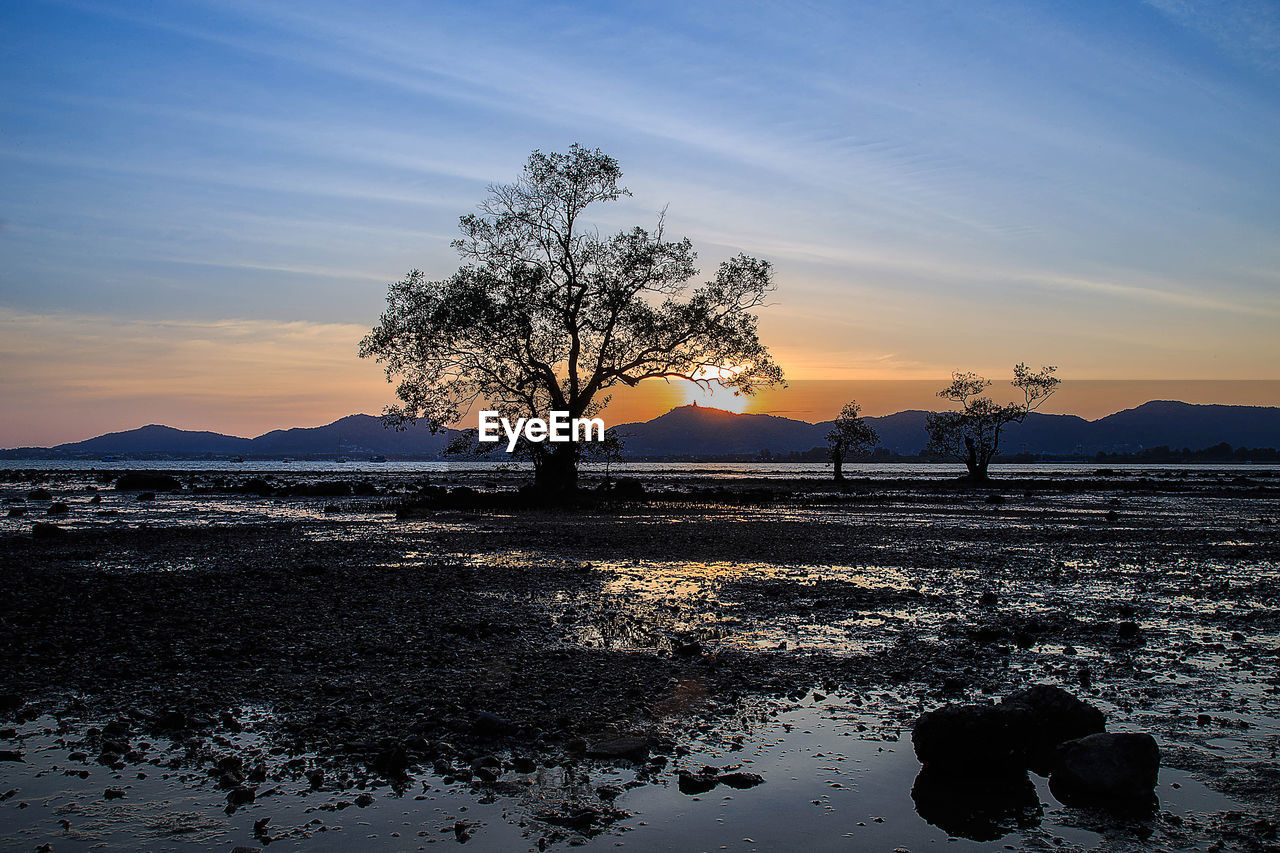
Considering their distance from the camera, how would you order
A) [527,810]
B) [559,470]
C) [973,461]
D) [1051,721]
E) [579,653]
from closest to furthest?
1. [527,810]
2. [1051,721]
3. [579,653]
4. [559,470]
5. [973,461]

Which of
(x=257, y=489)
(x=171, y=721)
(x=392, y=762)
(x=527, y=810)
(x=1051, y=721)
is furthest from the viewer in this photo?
(x=257, y=489)

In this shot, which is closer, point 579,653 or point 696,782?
point 696,782

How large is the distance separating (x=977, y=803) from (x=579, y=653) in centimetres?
481

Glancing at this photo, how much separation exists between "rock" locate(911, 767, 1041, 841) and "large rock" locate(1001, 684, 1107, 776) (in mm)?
313

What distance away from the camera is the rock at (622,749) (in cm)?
626

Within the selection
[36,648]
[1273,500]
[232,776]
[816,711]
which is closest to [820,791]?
[816,711]

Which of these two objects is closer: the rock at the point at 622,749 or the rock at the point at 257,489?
the rock at the point at 622,749

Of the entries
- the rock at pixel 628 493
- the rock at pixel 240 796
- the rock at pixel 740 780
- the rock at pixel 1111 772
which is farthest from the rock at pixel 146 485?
the rock at pixel 1111 772

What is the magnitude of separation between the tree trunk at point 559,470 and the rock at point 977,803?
3800 cm

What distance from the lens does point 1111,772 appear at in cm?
564

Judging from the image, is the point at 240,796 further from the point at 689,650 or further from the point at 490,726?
the point at 689,650

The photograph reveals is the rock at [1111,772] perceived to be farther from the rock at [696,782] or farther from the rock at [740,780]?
the rock at [696,782]

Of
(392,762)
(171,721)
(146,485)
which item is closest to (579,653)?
(392,762)

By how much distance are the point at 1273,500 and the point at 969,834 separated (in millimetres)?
57394
